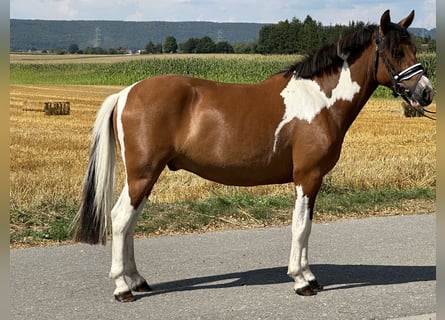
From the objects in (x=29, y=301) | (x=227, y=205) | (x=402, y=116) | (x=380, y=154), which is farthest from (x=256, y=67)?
(x=29, y=301)

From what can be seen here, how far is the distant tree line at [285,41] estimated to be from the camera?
666 cm

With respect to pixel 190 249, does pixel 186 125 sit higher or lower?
higher

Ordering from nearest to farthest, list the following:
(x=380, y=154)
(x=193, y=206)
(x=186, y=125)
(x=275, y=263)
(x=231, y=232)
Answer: (x=186, y=125) < (x=275, y=263) < (x=231, y=232) < (x=193, y=206) < (x=380, y=154)

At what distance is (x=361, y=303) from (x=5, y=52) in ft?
11.9

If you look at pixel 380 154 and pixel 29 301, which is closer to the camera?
pixel 29 301

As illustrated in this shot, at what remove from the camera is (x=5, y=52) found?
3072 mm

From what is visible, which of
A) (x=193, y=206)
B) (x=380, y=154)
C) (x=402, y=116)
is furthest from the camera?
(x=402, y=116)

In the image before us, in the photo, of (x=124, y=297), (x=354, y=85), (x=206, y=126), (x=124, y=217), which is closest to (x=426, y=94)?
(x=354, y=85)

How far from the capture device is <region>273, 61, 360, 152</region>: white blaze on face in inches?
237

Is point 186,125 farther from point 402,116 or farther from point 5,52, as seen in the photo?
point 402,116

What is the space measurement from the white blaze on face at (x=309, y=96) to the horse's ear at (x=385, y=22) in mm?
429

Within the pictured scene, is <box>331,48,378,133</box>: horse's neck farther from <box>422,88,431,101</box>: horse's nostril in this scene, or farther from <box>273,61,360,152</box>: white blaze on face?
<box>422,88,431,101</box>: horse's nostril

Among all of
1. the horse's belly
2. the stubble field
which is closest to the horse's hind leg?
the horse's belly

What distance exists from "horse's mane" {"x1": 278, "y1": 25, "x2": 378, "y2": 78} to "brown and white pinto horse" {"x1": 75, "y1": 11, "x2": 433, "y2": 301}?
0.02 metres
